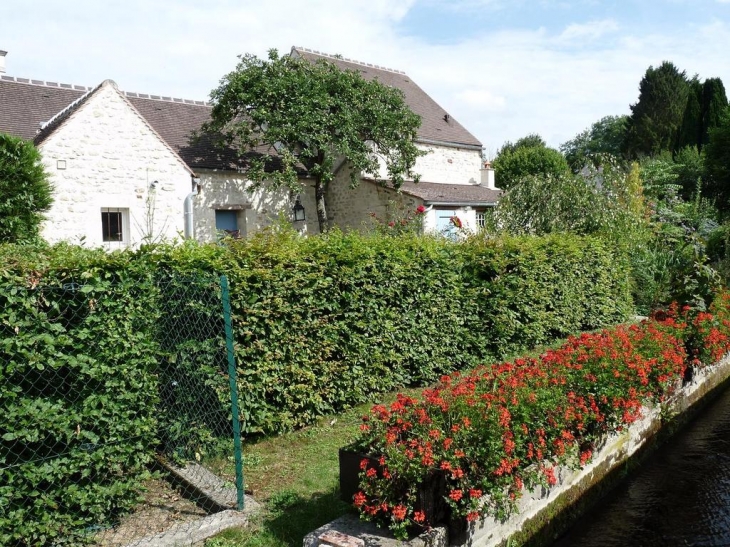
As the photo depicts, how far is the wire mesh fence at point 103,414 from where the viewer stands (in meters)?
3.90

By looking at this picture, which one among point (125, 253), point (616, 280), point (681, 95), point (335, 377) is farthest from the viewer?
point (681, 95)

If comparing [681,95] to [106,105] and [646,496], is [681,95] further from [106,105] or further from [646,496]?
[646,496]

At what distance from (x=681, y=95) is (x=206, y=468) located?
174 feet

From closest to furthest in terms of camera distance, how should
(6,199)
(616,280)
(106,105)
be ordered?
(6,199) → (616,280) → (106,105)

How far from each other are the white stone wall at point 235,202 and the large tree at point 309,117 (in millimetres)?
660

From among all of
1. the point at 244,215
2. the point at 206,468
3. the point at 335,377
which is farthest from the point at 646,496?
the point at 244,215

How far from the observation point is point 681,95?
4772 cm

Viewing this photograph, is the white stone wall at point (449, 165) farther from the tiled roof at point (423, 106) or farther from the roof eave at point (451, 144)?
the tiled roof at point (423, 106)

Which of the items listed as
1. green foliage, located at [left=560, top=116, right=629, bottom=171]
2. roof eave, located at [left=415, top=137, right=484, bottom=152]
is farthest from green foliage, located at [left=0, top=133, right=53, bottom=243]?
green foliage, located at [left=560, top=116, right=629, bottom=171]

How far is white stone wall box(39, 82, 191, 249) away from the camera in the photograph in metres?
14.0

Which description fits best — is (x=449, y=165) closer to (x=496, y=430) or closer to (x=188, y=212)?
(x=188, y=212)

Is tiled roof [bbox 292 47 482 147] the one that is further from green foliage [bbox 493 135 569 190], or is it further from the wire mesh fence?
the wire mesh fence

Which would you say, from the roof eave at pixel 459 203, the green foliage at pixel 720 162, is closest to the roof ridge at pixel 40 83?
the roof eave at pixel 459 203

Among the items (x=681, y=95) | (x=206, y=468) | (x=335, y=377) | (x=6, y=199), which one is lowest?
(x=206, y=468)
